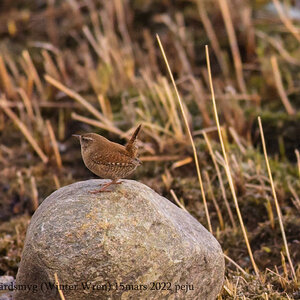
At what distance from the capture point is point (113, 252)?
3203 mm

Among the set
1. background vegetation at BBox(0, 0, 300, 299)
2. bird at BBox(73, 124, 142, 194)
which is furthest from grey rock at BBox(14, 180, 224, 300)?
background vegetation at BBox(0, 0, 300, 299)

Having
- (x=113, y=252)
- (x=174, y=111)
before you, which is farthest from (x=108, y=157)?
(x=174, y=111)

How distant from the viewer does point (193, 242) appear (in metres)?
3.47

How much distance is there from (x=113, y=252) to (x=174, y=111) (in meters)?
2.69

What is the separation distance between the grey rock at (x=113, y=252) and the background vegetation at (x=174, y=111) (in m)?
0.55

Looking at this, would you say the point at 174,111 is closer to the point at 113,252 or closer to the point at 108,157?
the point at 108,157

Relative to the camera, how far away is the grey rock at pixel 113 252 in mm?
3197

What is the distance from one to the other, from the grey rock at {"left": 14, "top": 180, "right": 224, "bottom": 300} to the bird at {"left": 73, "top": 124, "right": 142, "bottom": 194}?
0.10 metres

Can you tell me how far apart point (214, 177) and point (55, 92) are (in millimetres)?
2690

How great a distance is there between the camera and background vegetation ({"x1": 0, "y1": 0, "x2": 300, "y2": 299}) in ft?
15.8

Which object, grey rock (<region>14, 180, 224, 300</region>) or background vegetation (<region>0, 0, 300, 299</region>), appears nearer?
grey rock (<region>14, 180, 224, 300</region>)

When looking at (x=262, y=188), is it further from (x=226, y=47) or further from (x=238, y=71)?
(x=226, y=47)

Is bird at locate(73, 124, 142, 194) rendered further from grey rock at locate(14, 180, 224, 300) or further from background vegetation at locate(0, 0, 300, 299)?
background vegetation at locate(0, 0, 300, 299)

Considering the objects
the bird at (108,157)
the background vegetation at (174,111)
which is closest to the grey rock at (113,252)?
the bird at (108,157)
